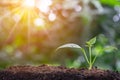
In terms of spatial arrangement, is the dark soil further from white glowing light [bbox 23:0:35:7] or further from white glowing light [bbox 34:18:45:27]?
white glowing light [bbox 34:18:45:27]

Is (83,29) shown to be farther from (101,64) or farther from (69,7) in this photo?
(101,64)

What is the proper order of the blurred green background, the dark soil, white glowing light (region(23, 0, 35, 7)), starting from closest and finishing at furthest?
the dark soil
white glowing light (region(23, 0, 35, 7))
the blurred green background

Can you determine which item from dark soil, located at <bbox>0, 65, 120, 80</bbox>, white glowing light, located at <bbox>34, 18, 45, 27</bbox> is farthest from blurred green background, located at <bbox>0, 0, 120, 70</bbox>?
dark soil, located at <bbox>0, 65, 120, 80</bbox>

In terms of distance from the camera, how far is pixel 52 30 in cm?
149

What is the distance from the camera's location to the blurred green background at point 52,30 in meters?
1.43

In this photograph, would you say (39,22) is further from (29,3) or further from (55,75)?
(55,75)

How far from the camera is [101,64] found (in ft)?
4.20

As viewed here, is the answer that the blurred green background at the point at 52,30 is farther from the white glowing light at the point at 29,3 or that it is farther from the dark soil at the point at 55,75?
the dark soil at the point at 55,75

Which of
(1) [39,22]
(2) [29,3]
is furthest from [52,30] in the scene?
(2) [29,3]

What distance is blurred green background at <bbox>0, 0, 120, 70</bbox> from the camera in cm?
143

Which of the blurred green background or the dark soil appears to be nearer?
the dark soil

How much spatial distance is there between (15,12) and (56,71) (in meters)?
0.90

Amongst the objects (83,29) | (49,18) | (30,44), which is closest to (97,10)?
(83,29)

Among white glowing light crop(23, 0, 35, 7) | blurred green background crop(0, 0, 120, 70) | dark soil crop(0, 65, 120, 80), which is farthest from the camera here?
blurred green background crop(0, 0, 120, 70)
